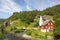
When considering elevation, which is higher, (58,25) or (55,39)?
(58,25)

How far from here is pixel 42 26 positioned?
12356cm

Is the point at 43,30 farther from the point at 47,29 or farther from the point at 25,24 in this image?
the point at 25,24

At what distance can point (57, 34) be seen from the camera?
250 ft

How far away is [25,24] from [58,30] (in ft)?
368

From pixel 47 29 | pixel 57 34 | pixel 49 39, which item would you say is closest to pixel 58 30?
pixel 57 34

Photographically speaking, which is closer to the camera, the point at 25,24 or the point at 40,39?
the point at 40,39

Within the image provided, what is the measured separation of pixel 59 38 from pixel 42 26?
161ft

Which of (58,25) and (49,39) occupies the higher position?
(58,25)

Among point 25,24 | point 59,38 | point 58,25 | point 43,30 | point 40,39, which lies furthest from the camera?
point 25,24

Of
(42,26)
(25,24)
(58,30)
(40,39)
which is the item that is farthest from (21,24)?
(58,30)

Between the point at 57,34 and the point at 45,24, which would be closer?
the point at 57,34

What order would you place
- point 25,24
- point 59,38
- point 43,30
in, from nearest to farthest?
point 59,38 → point 43,30 → point 25,24

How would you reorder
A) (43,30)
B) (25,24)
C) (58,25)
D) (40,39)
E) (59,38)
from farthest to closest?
(25,24), (43,30), (40,39), (58,25), (59,38)

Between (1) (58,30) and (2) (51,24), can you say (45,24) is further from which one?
(1) (58,30)
